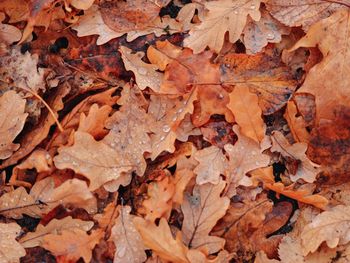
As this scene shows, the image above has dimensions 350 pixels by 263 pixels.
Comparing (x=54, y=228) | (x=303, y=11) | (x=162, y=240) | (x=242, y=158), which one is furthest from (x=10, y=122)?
(x=303, y=11)

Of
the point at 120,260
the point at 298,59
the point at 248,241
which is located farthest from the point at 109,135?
the point at 298,59

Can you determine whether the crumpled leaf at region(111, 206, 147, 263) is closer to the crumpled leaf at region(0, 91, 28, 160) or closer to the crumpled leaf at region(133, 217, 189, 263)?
the crumpled leaf at region(133, 217, 189, 263)

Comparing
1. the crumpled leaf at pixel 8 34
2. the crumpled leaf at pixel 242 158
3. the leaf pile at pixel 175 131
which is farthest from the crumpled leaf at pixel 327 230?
the crumpled leaf at pixel 8 34

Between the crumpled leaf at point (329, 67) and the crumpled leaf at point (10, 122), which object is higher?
the crumpled leaf at point (329, 67)

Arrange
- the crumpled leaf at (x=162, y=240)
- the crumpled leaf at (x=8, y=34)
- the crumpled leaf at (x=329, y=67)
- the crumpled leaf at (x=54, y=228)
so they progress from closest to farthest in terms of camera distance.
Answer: the crumpled leaf at (x=162, y=240)
the crumpled leaf at (x=54, y=228)
the crumpled leaf at (x=329, y=67)
the crumpled leaf at (x=8, y=34)

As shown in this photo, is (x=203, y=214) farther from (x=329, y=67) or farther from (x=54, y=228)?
(x=329, y=67)

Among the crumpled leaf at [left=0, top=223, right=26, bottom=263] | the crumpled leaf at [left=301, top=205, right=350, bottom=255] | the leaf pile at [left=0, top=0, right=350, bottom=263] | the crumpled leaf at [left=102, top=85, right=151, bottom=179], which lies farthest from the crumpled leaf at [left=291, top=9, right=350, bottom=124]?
the crumpled leaf at [left=0, top=223, right=26, bottom=263]

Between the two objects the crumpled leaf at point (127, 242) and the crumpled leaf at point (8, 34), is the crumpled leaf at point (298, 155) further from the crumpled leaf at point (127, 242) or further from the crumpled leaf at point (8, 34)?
the crumpled leaf at point (8, 34)
